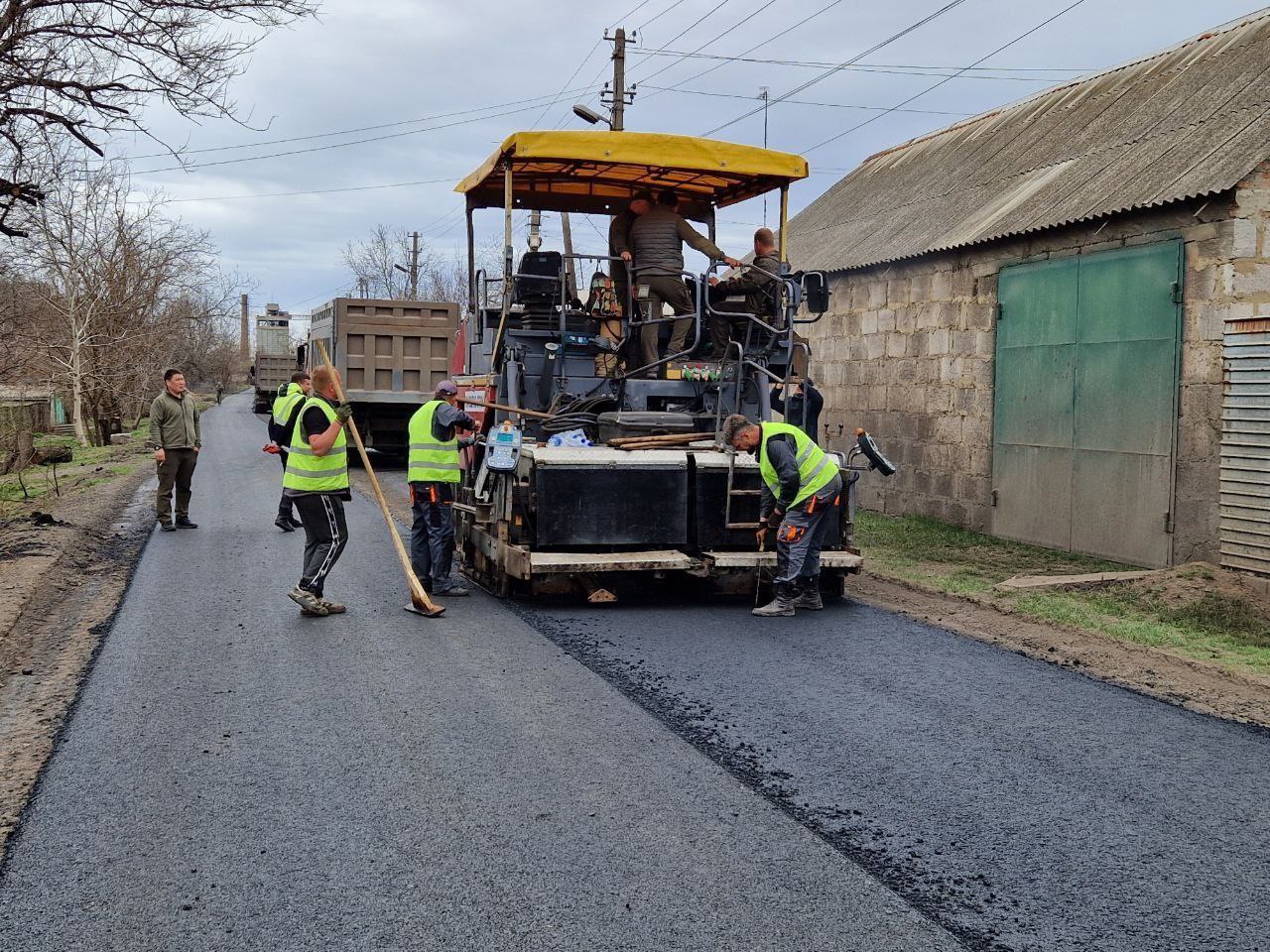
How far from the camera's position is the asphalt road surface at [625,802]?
3436 mm

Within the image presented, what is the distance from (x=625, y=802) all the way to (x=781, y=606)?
3770mm

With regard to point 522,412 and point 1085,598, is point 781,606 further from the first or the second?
point 1085,598

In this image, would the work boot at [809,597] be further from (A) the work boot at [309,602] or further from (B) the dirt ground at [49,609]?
(B) the dirt ground at [49,609]

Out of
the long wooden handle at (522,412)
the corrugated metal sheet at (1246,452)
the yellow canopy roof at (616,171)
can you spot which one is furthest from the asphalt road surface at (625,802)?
the yellow canopy roof at (616,171)

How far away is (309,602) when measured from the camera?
768cm

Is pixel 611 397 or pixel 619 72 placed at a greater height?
pixel 619 72

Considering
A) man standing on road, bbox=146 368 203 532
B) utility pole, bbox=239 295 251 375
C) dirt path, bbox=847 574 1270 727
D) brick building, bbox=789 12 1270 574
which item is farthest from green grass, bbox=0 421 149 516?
utility pole, bbox=239 295 251 375

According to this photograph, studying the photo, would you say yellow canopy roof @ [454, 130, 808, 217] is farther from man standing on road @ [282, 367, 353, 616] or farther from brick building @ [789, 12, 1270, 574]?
brick building @ [789, 12, 1270, 574]

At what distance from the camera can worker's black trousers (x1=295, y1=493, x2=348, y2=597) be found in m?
7.82

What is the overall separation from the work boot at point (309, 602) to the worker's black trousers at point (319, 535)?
0.14 ft

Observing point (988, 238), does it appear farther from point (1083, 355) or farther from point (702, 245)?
point (702, 245)

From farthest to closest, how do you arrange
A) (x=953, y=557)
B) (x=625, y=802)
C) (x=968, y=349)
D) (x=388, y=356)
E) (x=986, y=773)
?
(x=388, y=356)
(x=968, y=349)
(x=953, y=557)
(x=986, y=773)
(x=625, y=802)

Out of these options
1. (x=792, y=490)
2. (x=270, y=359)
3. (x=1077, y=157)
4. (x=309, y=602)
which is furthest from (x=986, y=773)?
(x=270, y=359)

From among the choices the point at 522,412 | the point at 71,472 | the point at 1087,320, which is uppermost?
the point at 1087,320
